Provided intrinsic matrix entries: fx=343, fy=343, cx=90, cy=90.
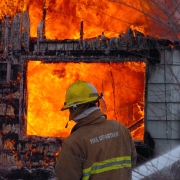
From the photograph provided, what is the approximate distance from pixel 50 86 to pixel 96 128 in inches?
122

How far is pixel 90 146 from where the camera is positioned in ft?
9.84

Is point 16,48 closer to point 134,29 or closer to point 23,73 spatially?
point 23,73

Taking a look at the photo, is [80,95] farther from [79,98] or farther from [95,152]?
[95,152]

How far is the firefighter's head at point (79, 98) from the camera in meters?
3.13

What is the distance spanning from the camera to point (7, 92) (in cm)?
606

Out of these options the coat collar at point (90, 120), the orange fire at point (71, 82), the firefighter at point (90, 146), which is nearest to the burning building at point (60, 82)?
the orange fire at point (71, 82)

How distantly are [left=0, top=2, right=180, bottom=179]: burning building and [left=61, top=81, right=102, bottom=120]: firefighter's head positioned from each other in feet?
8.90

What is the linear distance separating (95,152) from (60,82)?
315 cm

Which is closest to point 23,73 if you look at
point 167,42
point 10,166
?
point 10,166

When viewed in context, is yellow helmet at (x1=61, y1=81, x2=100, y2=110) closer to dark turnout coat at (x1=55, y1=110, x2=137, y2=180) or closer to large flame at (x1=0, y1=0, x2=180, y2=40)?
dark turnout coat at (x1=55, y1=110, x2=137, y2=180)

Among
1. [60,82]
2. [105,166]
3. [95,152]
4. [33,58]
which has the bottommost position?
[105,166]

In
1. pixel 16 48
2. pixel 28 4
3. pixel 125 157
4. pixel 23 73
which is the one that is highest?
pixel 28 4

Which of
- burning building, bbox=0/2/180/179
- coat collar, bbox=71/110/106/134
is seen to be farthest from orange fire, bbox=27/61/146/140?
coat collar, bbox=71/110/106/134

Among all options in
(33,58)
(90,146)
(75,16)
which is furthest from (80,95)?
(75,16)
